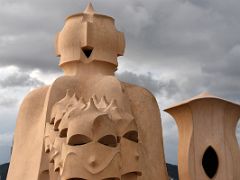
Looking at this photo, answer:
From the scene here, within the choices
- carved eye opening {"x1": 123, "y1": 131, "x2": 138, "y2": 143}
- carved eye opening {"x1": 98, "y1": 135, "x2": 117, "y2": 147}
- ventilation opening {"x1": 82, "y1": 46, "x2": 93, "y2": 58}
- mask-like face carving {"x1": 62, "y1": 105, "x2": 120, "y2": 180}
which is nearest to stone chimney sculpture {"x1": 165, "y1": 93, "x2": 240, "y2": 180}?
ventilation opening {"x1": 82, "y1": 46, "x2": 93, "y2": 58}

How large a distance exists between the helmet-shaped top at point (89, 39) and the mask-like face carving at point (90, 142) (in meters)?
3.61

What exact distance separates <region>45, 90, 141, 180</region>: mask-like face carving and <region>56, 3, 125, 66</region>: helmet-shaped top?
11.8 ft

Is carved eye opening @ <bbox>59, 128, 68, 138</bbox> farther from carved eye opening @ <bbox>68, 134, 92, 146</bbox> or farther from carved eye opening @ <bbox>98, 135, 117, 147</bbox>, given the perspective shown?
carved eye opening @ <bbox>98, 135, 117, 147</bbox>

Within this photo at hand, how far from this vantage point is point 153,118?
35.1 feet

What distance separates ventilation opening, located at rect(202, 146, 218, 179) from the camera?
448 inches

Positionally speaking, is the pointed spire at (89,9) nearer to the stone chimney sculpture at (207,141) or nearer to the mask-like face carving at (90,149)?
the stone chimney sculpture at (207,141)

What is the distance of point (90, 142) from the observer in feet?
22.3

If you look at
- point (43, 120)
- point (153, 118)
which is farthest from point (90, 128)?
point (153, 118)

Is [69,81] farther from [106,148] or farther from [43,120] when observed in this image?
[106,148]

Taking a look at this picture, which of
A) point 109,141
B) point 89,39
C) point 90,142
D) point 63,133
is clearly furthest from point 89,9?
point 90,142

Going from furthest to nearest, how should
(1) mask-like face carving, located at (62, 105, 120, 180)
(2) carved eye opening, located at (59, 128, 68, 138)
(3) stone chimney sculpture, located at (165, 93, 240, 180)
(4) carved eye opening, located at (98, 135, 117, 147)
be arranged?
(3) stone chimney sculpture, located at (165, 93, 240, 180), (2) carved eye opening, located at (59, 128, 68, 138), (4) carved eye opening, located at (98, 135, 117, 147), (1) mask-like face carving, located at (62, 105, 120, 180)

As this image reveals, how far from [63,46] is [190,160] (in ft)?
13.9

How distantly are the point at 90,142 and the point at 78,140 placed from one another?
0.22 meters

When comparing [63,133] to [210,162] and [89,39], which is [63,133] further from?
[210,162]
